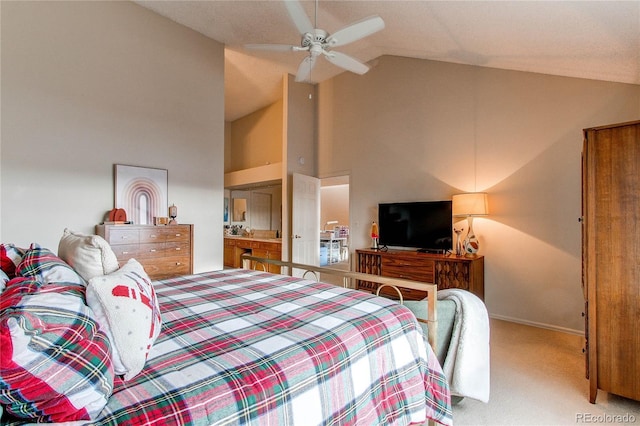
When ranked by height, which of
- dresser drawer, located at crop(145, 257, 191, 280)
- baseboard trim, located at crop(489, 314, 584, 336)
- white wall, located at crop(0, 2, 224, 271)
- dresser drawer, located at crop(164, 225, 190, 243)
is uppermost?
white wall, located at crop(0, 2, 224, 271)

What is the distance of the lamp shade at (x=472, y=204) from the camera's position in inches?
139

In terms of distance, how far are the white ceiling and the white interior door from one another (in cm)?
201

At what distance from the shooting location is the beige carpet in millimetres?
1814

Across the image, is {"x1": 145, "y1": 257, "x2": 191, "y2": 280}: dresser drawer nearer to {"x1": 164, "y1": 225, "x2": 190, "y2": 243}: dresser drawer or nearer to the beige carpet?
{"x1": 164, "y1": 225, "x2": 190, "y2": 243}: dresser drawer

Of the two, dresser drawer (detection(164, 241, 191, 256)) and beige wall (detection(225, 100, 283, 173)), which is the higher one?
beige wall (detection(225, 100, 283, 173))

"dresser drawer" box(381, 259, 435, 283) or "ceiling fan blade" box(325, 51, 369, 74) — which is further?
"dresser drawer" box(381, 259, 435, 283)

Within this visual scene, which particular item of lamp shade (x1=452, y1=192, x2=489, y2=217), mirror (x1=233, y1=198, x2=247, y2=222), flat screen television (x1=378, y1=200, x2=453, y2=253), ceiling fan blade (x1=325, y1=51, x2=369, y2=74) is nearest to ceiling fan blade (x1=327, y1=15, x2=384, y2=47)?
ceiling fan blade (x1=325, y1=51, x2=369, y2=74)

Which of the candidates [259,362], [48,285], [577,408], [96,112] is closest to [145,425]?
[259,362]

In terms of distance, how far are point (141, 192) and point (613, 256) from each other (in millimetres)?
4343

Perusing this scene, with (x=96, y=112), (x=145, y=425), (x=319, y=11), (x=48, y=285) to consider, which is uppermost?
(x=319, y=11)

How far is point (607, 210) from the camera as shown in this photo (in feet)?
6.19

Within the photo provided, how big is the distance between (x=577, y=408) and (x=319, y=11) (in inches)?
174

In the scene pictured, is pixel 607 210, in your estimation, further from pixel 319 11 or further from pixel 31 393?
pixel 319 11

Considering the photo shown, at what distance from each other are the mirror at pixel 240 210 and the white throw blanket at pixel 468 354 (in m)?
5.78
